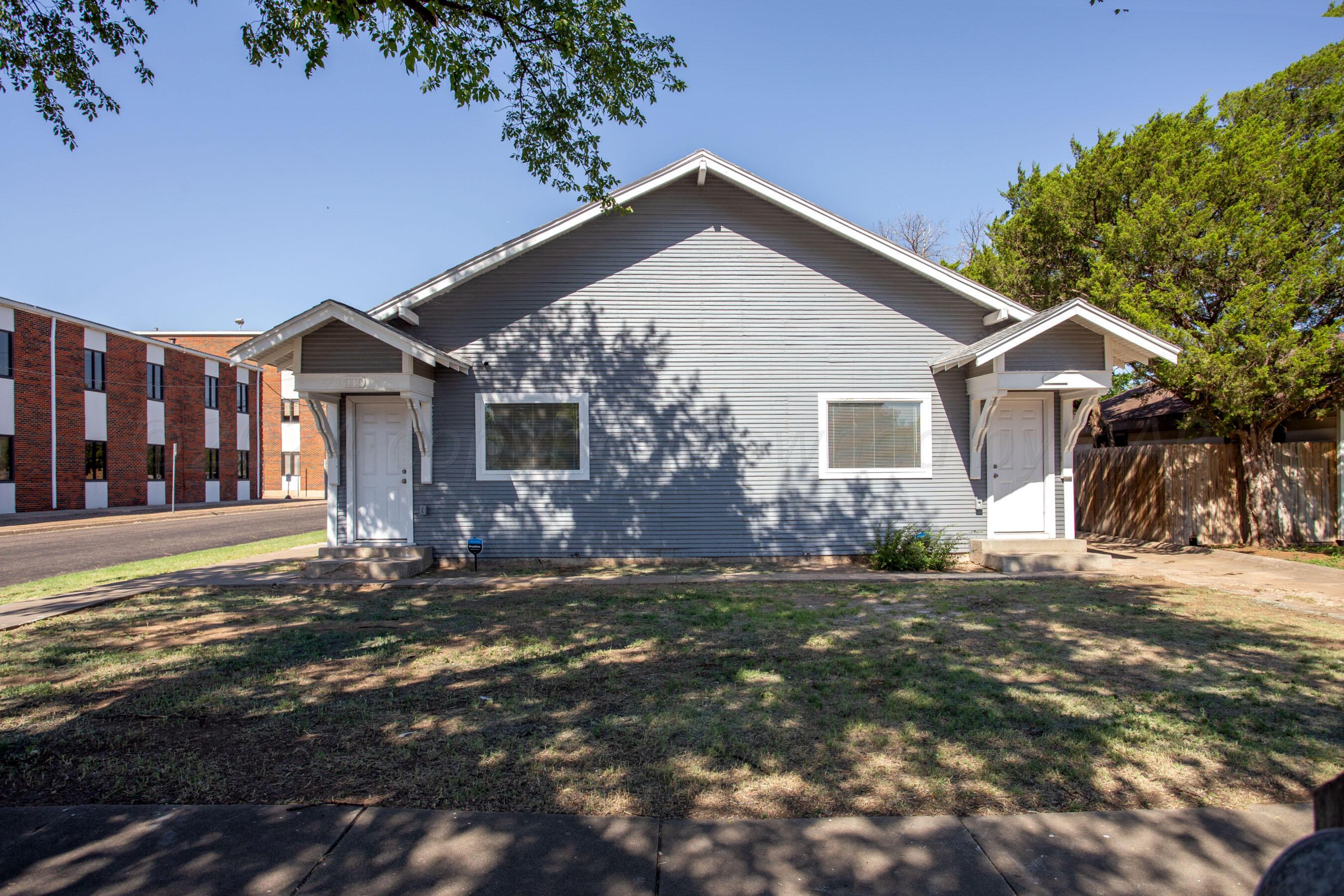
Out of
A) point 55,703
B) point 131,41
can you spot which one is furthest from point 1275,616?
point 131,41

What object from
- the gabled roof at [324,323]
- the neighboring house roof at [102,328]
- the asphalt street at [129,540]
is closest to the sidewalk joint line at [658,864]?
the gabled roof at [324,323]

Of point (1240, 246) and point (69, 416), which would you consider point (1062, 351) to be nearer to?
point (1240, 246)

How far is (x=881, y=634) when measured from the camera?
6758mm

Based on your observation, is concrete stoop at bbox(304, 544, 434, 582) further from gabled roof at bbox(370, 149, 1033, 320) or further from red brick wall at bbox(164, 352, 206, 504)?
red brick wall at bbox(164, 352, 206, 504)

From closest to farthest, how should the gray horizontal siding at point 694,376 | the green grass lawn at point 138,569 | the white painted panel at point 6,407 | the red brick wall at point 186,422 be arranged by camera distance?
1. the green grass lawn at point 138,569
2. the gray horizontal siding at point 694,376
3. the white painted panel at point 6,407
4. the red brick wall at point 186,422

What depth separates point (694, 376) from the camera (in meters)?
11.2

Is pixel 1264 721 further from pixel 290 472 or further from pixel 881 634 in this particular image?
pixel 290 472

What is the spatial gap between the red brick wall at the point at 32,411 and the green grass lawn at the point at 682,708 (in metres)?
26.0

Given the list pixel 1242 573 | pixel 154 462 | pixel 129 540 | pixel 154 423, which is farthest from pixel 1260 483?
pixel 154 462

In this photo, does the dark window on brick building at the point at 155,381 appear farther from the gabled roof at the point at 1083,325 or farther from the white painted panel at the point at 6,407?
the gabled roof at the point at 1083,325

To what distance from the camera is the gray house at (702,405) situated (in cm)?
1109

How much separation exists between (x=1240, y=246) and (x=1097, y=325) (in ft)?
13.7

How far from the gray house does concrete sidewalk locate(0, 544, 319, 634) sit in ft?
4.56

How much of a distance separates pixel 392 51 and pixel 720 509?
23.8 feet
